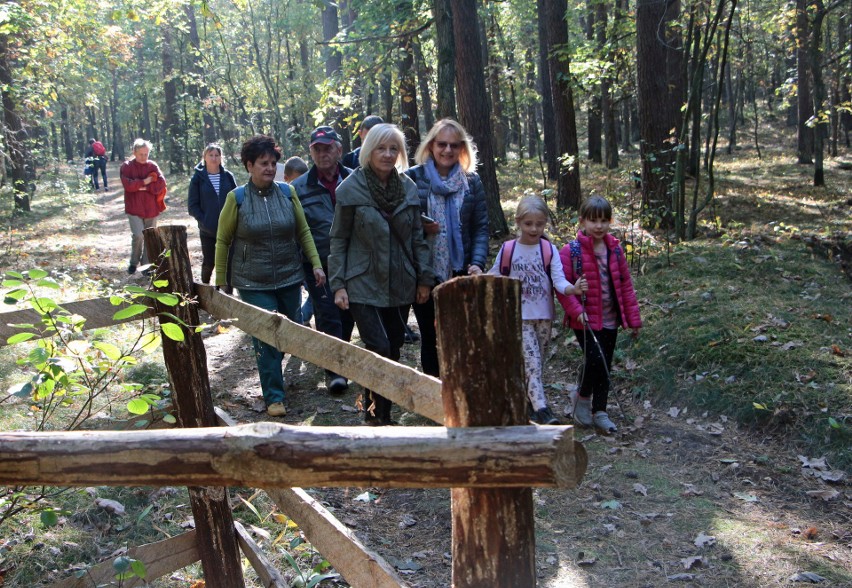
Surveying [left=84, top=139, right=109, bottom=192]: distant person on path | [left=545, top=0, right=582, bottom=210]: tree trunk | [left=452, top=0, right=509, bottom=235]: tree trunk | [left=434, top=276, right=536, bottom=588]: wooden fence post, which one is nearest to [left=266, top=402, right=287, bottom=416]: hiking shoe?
[left=434, top=276, right=536, bottom=588]: wooden fence post

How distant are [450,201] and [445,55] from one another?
5.93 m

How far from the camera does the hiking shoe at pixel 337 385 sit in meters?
7.07

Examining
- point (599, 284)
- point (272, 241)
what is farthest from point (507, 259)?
point (272, 241)

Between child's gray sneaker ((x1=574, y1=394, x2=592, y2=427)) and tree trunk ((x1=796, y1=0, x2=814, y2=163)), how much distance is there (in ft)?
42.8

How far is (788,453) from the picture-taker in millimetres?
5633

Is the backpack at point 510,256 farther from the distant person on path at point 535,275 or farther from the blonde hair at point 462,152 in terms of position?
the blonde hair at point 462,152

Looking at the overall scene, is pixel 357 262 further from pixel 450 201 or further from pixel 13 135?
pixel 13 135

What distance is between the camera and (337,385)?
279 inches

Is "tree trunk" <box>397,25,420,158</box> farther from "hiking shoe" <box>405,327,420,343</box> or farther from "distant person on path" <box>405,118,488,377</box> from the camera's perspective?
"distant person on path" <box>405,118,488,377</box>

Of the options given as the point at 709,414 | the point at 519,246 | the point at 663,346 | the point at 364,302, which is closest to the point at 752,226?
the point at 663,346

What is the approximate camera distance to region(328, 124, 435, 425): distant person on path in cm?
529

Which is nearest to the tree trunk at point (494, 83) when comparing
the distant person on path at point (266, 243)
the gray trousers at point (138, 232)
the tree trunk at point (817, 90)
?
the tree trunk at point (817, 90)

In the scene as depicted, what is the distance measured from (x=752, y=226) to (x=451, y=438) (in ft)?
36.4

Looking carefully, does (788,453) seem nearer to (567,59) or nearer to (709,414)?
(709,414)
